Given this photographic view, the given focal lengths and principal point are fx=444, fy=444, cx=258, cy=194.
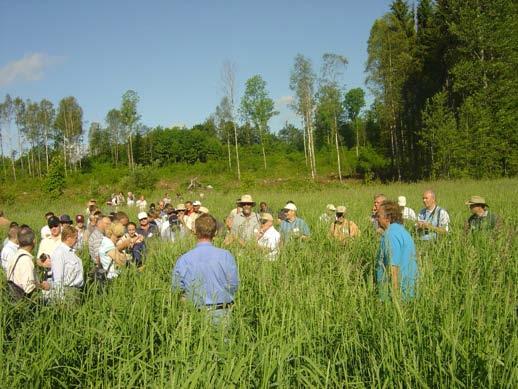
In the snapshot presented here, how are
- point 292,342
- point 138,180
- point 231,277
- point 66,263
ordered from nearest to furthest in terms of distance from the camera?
point 292,342 < point 231,277 < point 66,263 < point 138,180

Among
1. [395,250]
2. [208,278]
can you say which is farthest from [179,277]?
[395,250]

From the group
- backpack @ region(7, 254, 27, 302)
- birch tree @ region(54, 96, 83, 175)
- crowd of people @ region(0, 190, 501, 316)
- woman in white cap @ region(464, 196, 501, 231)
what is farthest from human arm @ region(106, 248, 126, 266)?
birch tree @ region(54, 96, 83, 175)

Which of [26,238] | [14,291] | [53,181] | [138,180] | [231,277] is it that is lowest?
[14,291]

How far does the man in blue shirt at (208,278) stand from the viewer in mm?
3652

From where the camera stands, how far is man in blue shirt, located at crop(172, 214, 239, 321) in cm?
365

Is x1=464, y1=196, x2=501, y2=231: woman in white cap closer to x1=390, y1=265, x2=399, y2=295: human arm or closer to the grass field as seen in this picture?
the grass field

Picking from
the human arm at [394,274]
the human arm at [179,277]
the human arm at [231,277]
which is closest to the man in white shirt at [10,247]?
the human arm at [179,277]

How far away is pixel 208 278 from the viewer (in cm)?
376

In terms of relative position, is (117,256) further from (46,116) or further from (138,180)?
(46,116)

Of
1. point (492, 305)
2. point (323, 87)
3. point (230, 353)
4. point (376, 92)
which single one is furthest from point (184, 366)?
point (323, 87)

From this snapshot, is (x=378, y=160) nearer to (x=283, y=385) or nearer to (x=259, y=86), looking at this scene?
(x=259, y=86)

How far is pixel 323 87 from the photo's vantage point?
143ft

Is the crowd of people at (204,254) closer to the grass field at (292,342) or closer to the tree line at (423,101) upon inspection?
the grass field at (292,342)

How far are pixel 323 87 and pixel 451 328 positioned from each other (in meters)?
42.9
